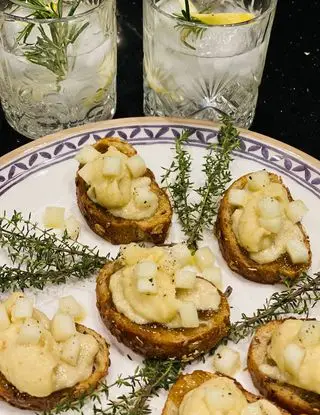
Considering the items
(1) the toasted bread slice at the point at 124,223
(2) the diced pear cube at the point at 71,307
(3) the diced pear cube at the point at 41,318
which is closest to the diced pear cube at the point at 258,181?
(1) the toasted bread slice at the point at 124,223

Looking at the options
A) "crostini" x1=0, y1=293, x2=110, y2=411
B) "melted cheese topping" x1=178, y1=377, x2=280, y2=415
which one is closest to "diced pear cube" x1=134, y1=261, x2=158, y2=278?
"crostini" x1=0, y1=293, x2=110, y2=411

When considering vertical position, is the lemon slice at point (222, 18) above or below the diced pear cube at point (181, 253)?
above

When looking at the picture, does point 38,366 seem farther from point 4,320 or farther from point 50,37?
point 50,37

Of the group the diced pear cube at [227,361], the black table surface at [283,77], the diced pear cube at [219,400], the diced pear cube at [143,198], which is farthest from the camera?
the black table surface at [283,77]

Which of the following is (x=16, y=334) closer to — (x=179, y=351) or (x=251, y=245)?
(x=179, y=351)

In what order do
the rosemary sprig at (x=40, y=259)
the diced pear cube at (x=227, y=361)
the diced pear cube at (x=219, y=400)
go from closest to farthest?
the diced pear cube at (x=219, y=400) → the diced pear cube at (x=227, y=361) → the rosemary sprig at (x=40, y=259)

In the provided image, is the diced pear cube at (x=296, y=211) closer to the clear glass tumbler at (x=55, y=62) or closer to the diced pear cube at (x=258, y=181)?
the diced pear cube at (x=258, y=181)

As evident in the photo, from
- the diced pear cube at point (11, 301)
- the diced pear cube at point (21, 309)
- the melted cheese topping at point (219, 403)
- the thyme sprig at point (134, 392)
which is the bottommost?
the thyme sprig at point (134, 392)
